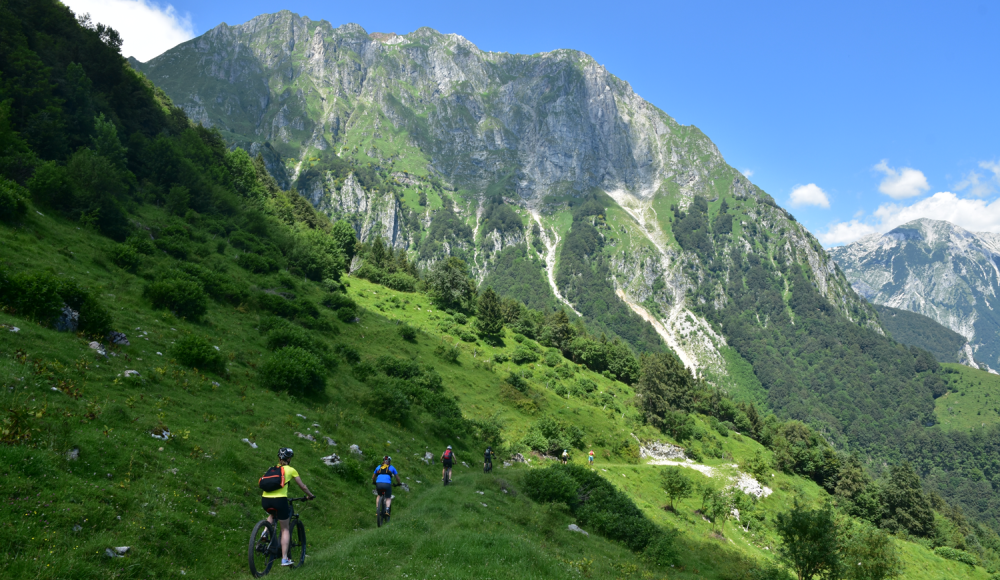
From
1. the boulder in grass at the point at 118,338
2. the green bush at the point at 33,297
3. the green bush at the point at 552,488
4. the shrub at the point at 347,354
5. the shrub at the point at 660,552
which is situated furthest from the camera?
the shrub at the point at 347,354

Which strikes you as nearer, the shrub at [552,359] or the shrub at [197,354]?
the shrub at [197,354]

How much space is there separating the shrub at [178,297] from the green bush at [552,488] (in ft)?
83.0

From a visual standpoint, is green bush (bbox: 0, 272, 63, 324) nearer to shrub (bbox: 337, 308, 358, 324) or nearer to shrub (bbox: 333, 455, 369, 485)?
shrub (bbox: 333, 455, 369, 485)

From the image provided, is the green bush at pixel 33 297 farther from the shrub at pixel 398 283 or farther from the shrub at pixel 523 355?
the shrub at pixel 398 283

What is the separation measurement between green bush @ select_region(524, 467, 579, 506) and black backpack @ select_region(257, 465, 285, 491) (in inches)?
730

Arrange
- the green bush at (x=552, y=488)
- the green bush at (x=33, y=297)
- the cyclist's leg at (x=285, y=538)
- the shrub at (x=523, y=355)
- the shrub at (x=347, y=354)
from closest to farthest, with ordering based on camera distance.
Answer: the cyclist's leg at (x=285, y=538) → the green bush at (x=33, y=297) → the green bush at (x=552, y=488) → the shrub at (x=347, y=354) → the shrub at (x=523, y=355)

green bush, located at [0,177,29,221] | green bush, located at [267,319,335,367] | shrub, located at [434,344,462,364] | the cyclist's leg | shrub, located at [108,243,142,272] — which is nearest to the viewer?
the cyclist's leg

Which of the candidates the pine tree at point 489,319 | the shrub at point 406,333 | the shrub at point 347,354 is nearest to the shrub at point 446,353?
the shrub at point 406,333

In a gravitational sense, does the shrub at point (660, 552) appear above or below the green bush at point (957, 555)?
above

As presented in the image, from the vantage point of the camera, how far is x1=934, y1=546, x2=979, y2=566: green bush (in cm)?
5291

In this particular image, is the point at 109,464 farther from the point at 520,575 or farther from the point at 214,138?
the point at 214,138

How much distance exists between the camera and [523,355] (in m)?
83.1

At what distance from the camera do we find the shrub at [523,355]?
81875mm

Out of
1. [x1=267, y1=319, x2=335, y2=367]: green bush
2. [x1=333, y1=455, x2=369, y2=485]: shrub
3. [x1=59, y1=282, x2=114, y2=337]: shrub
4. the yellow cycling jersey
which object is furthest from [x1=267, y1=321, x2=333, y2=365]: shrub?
the yellow cycling jersey
